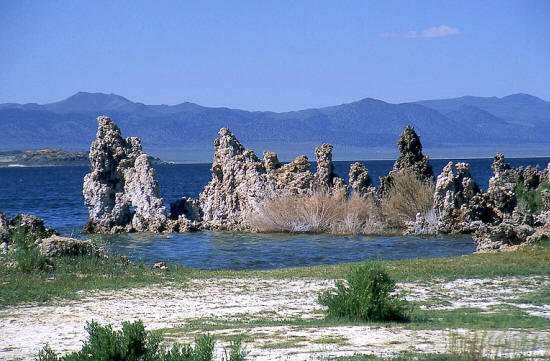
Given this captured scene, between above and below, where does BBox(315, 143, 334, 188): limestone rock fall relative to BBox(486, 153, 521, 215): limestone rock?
above

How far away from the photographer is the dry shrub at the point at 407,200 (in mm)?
31672

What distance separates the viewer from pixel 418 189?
3178cm

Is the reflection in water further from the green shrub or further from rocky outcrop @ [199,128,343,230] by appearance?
the green shrub

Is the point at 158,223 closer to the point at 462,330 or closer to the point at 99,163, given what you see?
the point at 99,163

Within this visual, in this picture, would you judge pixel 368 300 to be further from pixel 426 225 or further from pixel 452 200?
pixel 426 225

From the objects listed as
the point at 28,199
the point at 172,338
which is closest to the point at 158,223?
the point at 172,338

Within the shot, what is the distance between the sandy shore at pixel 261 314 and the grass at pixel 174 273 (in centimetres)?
71

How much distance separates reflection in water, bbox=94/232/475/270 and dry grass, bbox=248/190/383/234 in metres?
0.73

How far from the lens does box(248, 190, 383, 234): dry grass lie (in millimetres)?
31109

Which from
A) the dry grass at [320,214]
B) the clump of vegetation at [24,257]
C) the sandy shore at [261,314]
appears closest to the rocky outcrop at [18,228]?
the clump of vegetation at [24,257]

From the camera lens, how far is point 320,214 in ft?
105

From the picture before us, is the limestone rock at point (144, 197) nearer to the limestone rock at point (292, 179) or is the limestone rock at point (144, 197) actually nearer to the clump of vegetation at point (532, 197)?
the limestone rock at point (292, 179)

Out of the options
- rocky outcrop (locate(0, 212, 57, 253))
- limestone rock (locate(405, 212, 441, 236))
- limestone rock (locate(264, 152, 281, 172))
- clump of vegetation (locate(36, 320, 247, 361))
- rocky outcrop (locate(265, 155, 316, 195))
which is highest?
limestone rock (locate(264, 152, 281, 172))

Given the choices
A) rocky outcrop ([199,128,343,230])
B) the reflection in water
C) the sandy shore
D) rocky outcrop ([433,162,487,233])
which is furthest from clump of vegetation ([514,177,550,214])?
the sandy shore
